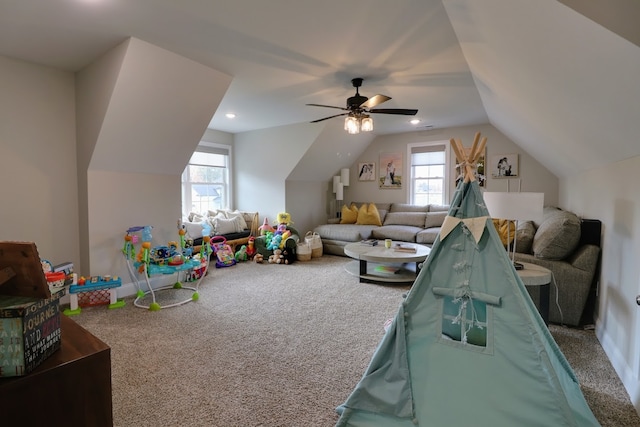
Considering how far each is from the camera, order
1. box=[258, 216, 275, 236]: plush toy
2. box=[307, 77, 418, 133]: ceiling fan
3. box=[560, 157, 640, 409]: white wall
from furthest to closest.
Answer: box=[258, 216, 275, 236]: plush toy
box=[307, 77, 418, 133]: ceiling fan
box=[560, 157, 640, 409]: white wall

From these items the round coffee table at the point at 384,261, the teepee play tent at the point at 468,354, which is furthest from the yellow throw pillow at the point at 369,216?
the teepee play tent at the point at 468,354

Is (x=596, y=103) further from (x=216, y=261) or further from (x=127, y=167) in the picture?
(x=216, y=261)

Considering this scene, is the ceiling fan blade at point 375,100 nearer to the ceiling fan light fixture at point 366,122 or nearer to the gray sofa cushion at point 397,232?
the ceiling fan light fixture at point 366,122

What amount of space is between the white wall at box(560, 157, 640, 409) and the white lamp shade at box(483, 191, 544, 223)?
48cm

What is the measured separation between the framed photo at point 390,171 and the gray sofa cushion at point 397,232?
1.23 m

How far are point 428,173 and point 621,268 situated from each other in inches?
172

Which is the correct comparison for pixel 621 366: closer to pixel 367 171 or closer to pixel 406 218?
pixel 406 218

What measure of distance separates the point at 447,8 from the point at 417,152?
4.50 meters

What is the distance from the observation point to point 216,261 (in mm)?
5020

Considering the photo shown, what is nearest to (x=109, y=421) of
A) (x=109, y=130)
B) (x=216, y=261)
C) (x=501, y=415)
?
Result: (x=501, y=415)

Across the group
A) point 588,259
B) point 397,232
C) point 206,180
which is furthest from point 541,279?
point 206,180

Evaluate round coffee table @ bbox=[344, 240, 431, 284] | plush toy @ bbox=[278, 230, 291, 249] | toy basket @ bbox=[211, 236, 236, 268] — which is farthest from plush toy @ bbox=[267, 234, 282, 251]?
round coffee table @ bbox=[344, 240, 431, 284]

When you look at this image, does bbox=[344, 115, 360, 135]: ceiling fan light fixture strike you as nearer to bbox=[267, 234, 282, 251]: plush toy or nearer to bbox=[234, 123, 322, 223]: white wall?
bbox=[234, 123, 322, 223]: white wall

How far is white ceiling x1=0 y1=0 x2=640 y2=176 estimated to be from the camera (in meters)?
1.53
